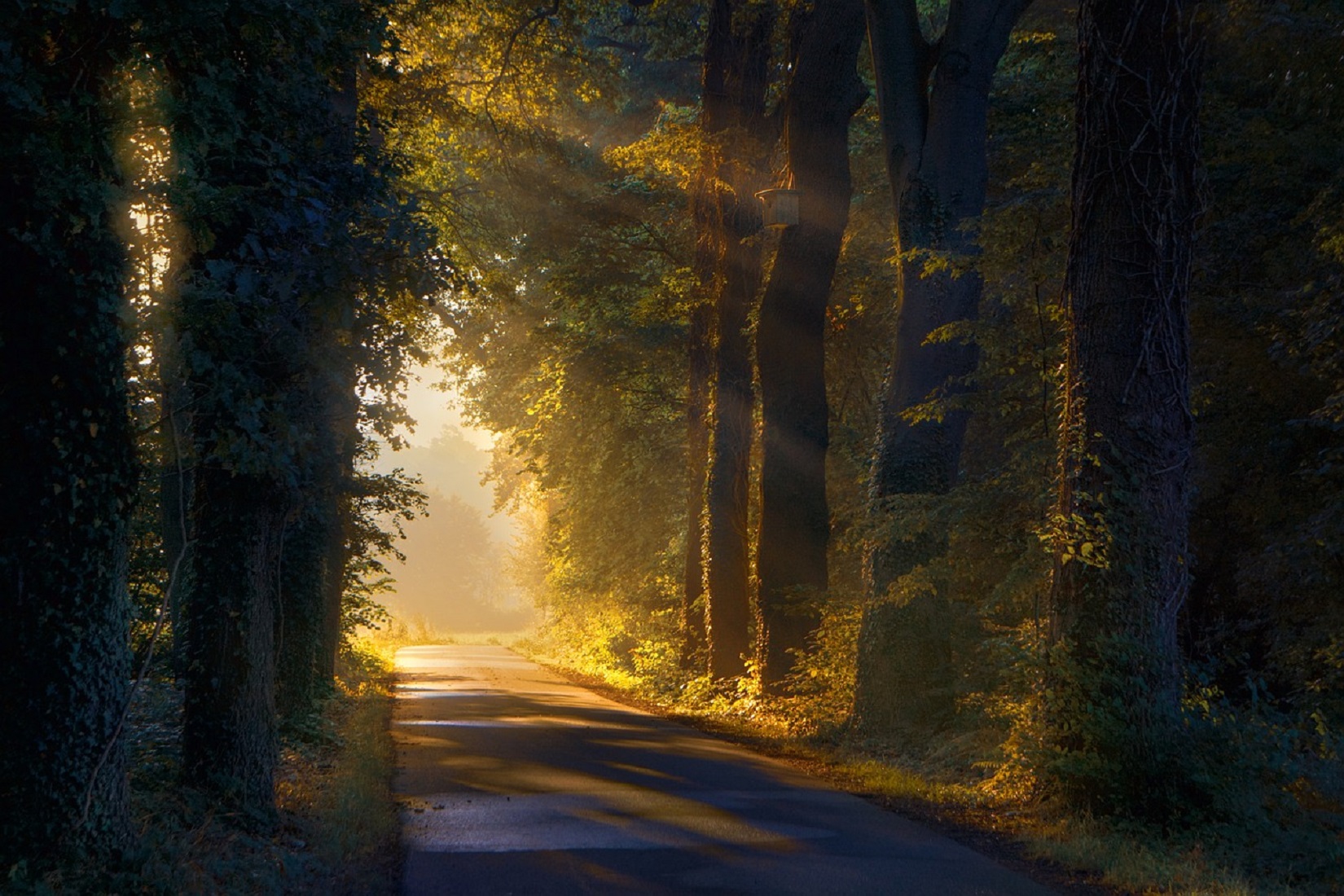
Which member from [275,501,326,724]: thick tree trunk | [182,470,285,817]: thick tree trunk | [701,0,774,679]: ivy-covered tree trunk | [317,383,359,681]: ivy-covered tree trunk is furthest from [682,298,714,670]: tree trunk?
[182,470,285,817]: thick tree trunk

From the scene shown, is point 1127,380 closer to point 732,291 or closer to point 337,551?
point 732,291

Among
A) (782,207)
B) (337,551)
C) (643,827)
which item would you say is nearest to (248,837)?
(643,827)

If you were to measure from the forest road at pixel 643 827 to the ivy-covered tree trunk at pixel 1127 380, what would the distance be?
198 centimetres

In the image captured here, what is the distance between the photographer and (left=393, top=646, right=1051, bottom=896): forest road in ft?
24.0

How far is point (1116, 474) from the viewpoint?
946cm

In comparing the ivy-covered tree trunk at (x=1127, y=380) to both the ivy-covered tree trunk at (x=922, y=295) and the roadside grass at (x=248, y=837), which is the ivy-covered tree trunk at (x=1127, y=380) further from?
the roadside grass at (x=248, y=837)

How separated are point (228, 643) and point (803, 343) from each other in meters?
11.6

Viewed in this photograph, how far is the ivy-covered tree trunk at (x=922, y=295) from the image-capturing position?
14.8 meters

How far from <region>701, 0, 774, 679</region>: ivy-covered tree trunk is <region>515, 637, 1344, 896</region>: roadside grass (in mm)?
6033

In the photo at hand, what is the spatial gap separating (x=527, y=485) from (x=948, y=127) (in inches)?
1479

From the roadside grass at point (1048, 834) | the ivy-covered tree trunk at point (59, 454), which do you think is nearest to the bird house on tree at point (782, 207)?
the roadside grass at point (1048, 834)

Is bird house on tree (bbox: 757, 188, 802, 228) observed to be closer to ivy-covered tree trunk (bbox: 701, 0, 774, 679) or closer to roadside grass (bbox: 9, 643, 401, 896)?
ivy-covered tree trunk (bbox: 701, 0, 774, 679)

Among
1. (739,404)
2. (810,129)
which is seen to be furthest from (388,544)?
(810,129)

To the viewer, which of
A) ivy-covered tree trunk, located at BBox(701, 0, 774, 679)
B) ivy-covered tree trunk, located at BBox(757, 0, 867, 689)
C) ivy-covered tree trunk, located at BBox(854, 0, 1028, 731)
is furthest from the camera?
ivy-covered tree trunk, located at BBox(701, 0, 774, 679)
